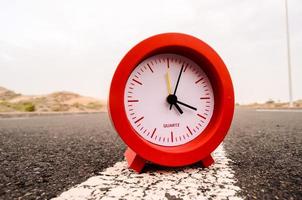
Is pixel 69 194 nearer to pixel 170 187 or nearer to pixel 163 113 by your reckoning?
pixel 170 187

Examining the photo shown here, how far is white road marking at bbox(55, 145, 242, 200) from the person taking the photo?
1.14m

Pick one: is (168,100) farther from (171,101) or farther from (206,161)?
(206,161)

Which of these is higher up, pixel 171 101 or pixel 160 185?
pixel 171 101

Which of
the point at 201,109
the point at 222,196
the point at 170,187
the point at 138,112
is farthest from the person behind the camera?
the point at 201,109

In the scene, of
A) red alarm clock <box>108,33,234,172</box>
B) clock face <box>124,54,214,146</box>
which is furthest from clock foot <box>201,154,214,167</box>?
clock face <box>124,54,214,146</box>

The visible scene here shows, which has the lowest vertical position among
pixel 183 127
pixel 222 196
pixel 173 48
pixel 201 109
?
pixel 222 196

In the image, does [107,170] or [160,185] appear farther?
[107,170]

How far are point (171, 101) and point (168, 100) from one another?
0.02 metres

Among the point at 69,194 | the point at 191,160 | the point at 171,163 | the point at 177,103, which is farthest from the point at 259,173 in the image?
the point at 69,194

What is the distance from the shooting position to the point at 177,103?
167 cm

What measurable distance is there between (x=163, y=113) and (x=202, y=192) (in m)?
0.59

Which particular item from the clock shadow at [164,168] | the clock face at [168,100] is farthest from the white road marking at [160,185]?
the clock face at [168,100]

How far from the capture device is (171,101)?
1639 millimetres

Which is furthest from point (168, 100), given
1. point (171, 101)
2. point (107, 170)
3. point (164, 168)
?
point (107, 170)
